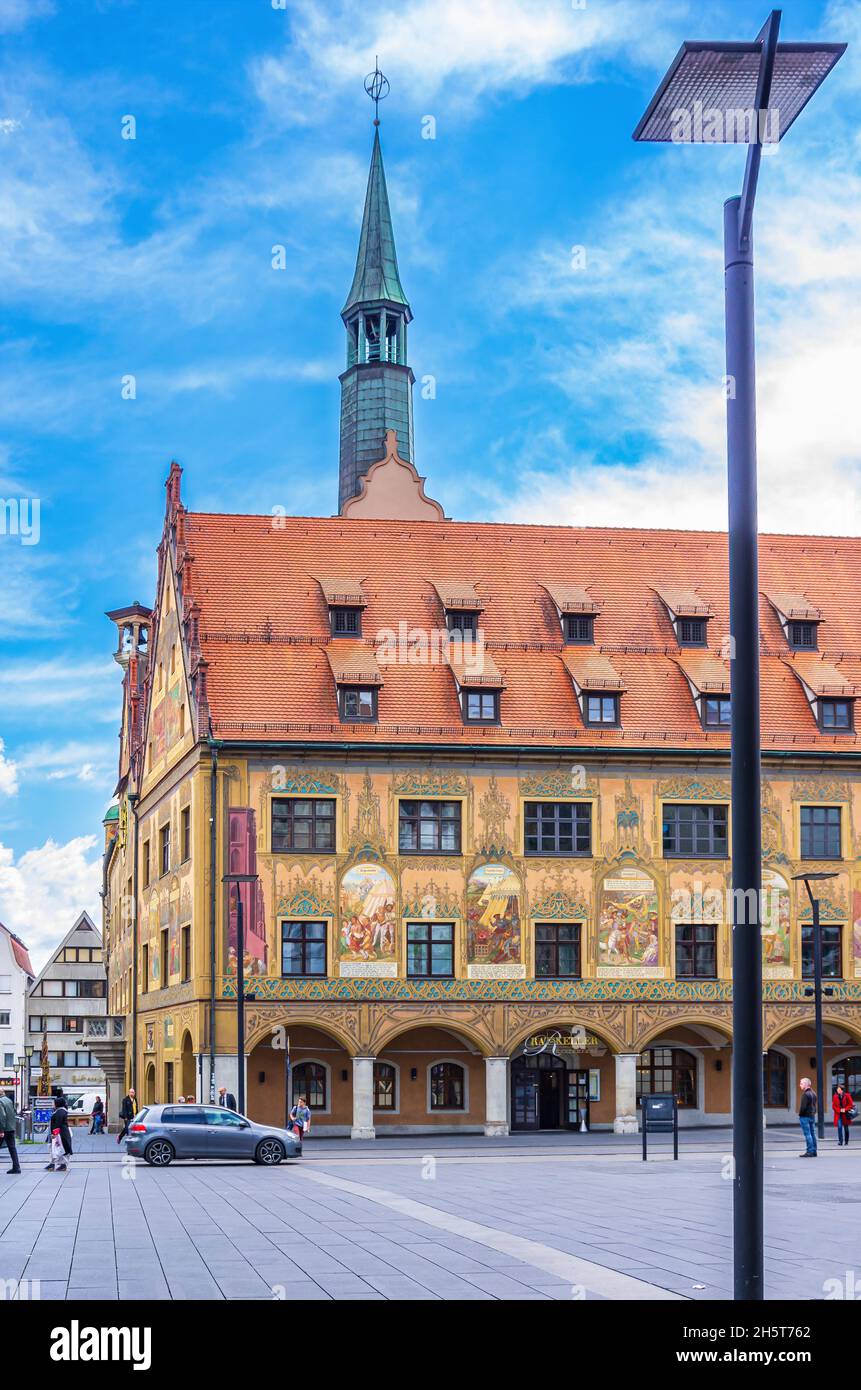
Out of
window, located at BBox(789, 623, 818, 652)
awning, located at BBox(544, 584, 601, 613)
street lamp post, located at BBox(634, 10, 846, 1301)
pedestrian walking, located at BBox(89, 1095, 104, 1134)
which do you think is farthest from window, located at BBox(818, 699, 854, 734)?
street lamp post, located at BBox(634, 10, 846, 1301)

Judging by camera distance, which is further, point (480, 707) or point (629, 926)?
point (480, 707)

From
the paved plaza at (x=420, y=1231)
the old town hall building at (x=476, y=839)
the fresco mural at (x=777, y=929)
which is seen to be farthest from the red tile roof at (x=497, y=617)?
the paved plaza at (x=420, y=1231)

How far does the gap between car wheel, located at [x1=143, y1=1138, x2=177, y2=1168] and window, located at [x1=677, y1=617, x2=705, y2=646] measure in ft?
81.8

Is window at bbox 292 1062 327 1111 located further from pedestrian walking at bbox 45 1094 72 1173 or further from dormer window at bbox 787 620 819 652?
dormer window at bbox 787 620 819 652

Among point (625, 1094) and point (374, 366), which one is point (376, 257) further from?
point (625, 1094)

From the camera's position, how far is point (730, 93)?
9234 millimetres

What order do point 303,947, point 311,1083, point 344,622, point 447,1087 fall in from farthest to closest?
point 344,622 < point 447,1087 < point 311,1083 < point 303,947

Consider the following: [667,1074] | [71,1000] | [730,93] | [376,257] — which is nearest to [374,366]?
[376,257]

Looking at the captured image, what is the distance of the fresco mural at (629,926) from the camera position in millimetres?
49750

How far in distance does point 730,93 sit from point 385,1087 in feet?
140

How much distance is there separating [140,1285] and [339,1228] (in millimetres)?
5257

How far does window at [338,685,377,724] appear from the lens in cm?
4981

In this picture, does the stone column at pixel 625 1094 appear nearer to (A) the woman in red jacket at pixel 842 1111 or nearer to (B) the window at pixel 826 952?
(B) the window at pixel 826 952
